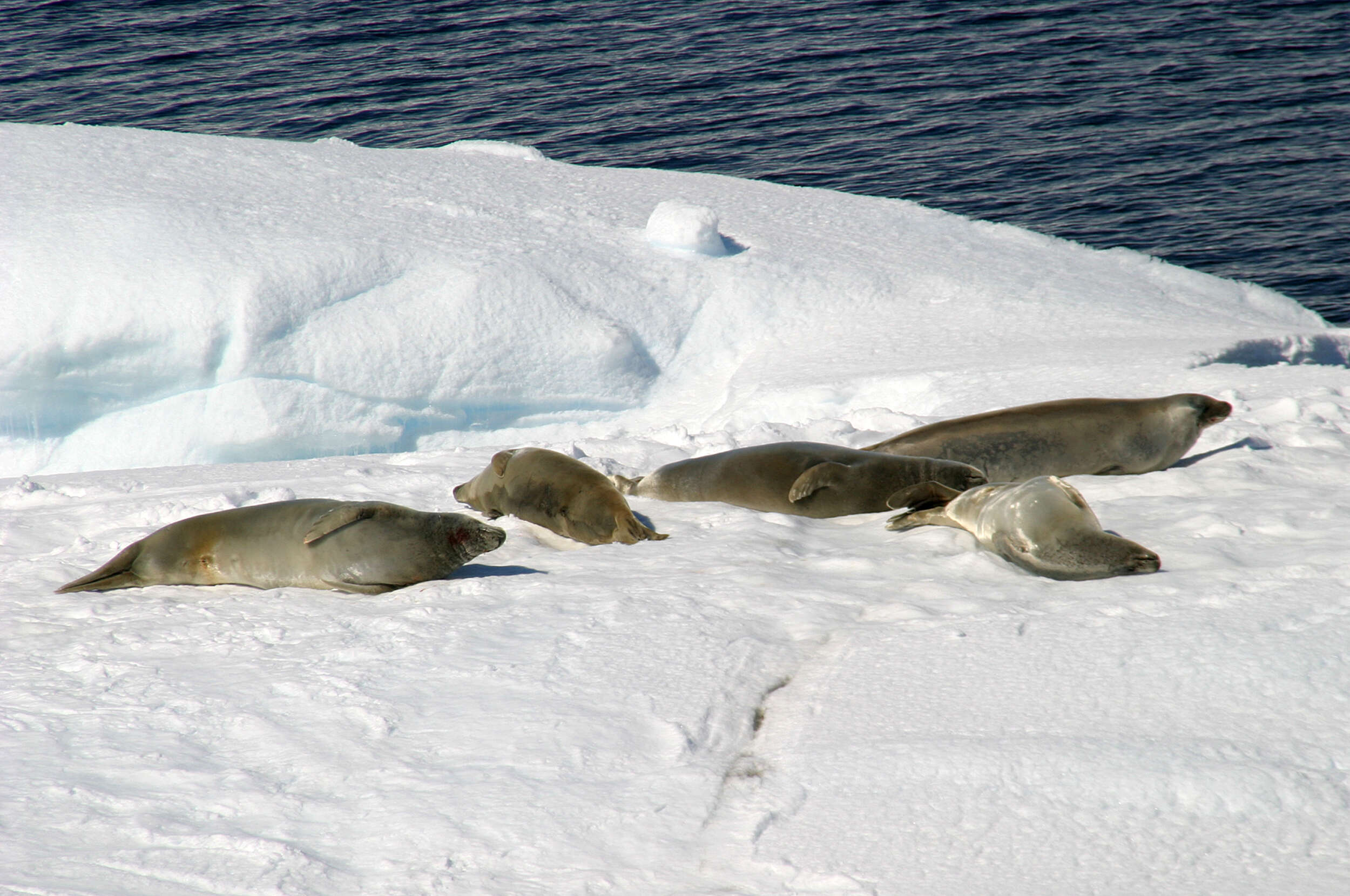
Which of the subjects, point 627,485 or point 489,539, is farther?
point 627,485

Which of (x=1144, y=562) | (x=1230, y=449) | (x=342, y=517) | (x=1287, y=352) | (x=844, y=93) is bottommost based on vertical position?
(x=1287, y=352)

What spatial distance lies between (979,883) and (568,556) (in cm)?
212

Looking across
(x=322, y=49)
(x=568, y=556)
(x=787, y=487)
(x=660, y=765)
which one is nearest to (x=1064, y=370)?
(x=787, y=487)

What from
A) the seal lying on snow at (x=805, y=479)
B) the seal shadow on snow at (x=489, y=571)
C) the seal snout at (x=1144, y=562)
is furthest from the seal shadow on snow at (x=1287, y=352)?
the seal shadow on snow at (x=489, y=571)

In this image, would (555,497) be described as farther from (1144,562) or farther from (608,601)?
(1144,562)

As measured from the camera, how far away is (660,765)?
2.38 meters

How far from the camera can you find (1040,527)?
3.55 m

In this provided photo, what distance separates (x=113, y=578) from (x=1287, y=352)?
21.3 ft

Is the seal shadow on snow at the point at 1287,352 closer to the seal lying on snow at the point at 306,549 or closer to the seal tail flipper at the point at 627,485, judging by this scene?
the seal tail flipper at the point at 627,485

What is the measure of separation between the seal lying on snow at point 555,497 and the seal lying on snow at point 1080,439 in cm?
122

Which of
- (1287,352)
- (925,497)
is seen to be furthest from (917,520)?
(1287,352)

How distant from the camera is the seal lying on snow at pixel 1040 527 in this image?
3.40m

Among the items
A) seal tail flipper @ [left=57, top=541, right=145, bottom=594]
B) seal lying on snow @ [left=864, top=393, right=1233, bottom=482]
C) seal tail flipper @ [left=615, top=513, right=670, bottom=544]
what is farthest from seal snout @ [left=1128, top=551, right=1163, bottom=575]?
seal tail flipper @ [left=57, top=541, right=145, bottom=594]

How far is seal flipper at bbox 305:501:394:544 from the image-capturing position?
3623 millimetres
